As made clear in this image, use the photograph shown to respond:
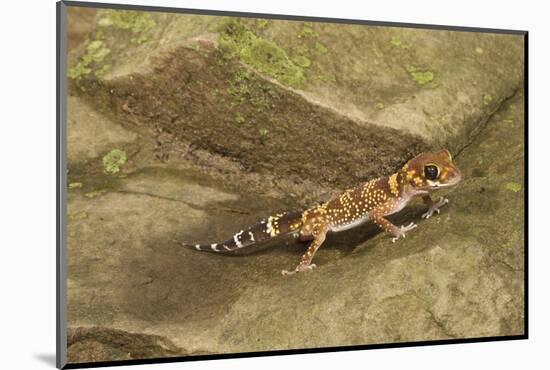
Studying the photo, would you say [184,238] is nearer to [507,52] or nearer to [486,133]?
[486,133]

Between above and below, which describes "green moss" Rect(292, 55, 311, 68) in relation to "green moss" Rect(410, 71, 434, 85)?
above

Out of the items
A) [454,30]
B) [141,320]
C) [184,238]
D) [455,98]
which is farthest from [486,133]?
[141,320]

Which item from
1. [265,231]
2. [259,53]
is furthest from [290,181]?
[259,53]

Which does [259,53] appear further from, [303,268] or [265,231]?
[303,268]

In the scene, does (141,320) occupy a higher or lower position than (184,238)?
lower

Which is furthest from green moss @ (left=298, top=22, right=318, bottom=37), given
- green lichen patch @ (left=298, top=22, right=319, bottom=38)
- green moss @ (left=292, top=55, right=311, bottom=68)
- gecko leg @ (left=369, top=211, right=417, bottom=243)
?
gecko leg @ (left=369, top=211, right=417, bottom=243)

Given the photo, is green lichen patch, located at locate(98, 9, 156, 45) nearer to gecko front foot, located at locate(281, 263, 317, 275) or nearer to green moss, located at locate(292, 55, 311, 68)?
green moss, located at locate(292, 55, 311, 68)

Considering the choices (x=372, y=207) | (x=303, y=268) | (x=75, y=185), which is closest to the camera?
(x=75, y=185)
